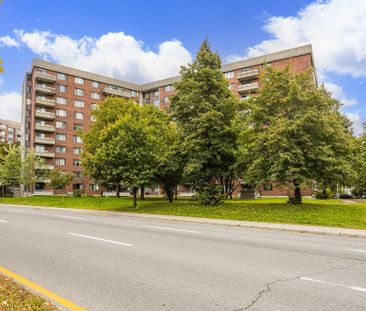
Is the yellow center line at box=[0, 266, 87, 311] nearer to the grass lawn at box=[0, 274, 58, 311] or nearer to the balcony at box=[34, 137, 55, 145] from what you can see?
the grass lawn at box=[0, 274, 58, 311]

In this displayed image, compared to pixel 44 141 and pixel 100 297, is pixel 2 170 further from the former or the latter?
pixel 100 297

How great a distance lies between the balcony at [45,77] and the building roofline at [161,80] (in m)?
2.00

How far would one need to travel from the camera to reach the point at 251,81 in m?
73.2

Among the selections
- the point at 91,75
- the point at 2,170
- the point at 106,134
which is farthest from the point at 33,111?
the point at 106,134

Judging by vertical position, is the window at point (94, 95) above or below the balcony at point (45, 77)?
below

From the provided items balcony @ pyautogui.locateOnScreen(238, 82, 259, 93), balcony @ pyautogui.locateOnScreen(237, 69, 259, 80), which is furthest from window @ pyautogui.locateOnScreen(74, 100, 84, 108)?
balcony @ pyautogui.locateOnScreen(238, 82, 259, 93)

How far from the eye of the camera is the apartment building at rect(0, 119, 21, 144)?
171 metres

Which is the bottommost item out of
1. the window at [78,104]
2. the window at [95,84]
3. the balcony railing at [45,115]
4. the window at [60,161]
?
the window at [60,161]

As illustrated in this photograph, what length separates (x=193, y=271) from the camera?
7141 mm

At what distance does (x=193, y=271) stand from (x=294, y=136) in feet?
56.0

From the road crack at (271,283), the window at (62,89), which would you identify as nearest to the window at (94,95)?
the window at (62,89)

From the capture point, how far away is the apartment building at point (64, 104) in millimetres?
75312

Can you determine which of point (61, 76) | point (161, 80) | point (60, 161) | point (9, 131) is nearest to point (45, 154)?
point (60, 161)

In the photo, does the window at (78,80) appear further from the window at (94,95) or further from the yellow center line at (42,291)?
the yellow center line at (42,291)
